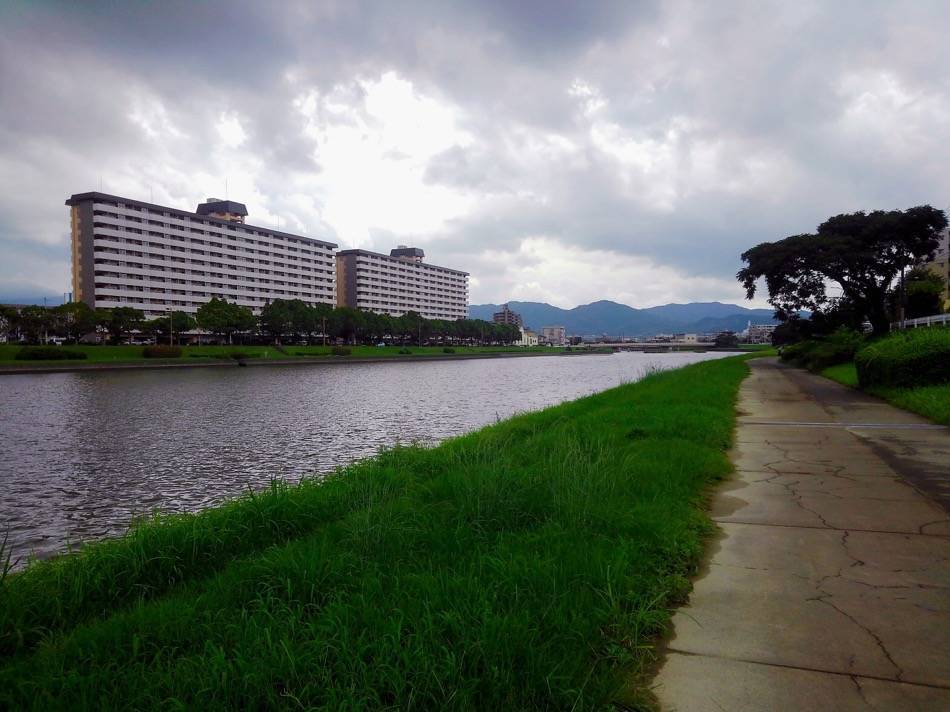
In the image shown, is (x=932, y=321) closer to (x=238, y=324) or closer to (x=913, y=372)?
(x=913, y=372)

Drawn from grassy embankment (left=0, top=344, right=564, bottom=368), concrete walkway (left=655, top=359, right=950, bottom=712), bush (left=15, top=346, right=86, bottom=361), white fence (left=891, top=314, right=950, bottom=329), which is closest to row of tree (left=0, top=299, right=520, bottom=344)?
grassy embankment (left=0, top=344, right=564, bottom=368)

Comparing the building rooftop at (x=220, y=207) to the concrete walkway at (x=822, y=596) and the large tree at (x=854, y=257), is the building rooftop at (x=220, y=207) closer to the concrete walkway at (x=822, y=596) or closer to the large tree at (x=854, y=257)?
the large tree at (x=854, y=257)

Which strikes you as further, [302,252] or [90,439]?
[302,252]

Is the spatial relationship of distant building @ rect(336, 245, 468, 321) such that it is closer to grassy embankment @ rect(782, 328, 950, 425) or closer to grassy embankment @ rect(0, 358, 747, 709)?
grassy embankment @ rect(782, 328, 950, 425)

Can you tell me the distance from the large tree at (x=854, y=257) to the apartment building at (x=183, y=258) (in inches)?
3895

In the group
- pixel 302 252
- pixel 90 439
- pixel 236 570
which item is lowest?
pixel 90 439

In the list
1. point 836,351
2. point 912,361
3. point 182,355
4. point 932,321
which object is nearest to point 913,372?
point 912,361

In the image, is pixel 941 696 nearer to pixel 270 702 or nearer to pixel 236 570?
pixel 270 702

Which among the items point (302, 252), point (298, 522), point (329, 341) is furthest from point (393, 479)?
point (302, 252)

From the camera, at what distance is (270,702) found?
2.51 m

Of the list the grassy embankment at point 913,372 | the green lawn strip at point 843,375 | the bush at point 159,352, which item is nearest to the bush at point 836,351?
the green lawn strip at point 843,375

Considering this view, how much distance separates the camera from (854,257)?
30859mm

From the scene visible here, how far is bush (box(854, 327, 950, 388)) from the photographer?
44.8 feet

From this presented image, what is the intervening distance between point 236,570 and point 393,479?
2.92 metres
